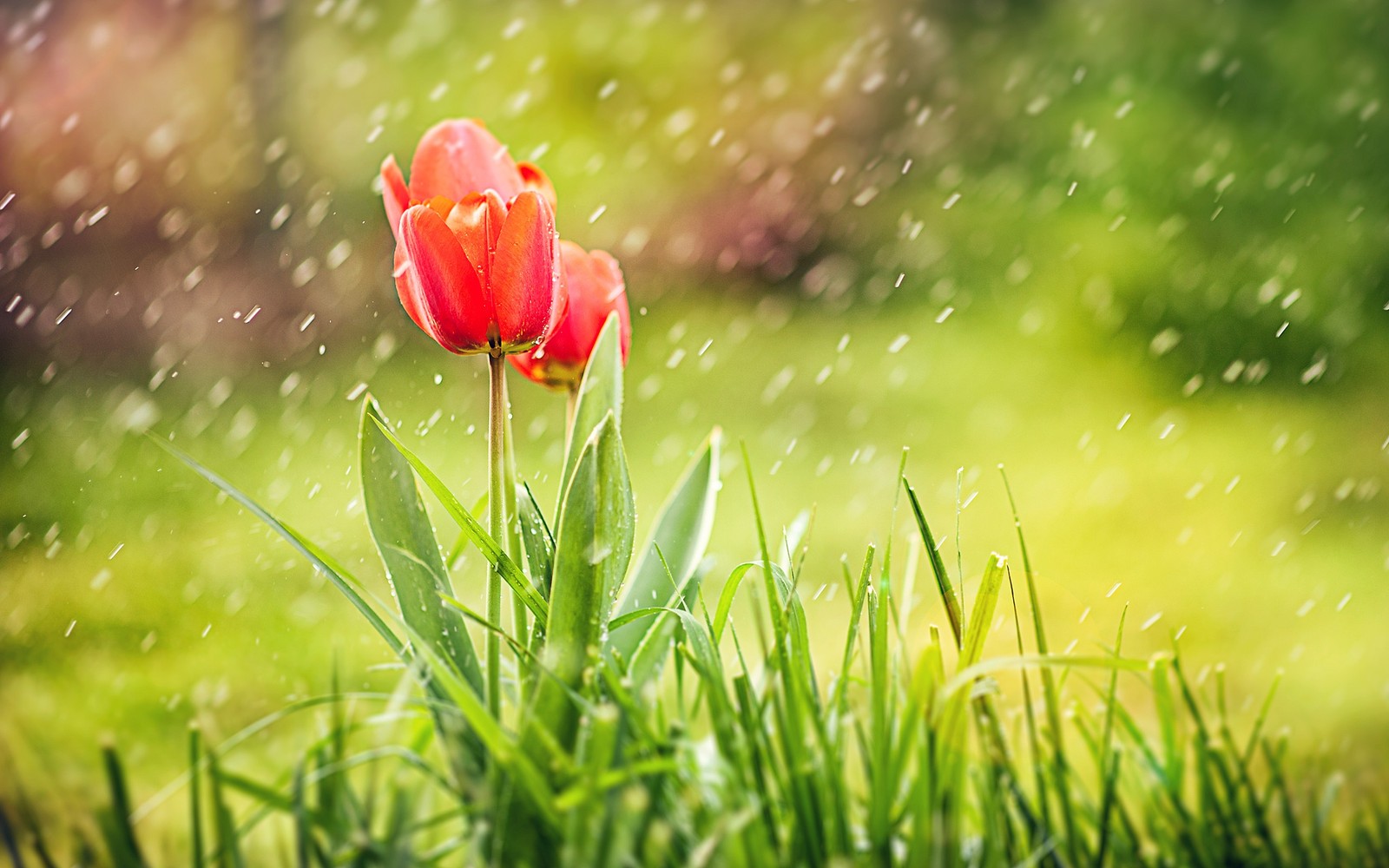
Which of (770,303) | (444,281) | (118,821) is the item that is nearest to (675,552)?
(444,281)

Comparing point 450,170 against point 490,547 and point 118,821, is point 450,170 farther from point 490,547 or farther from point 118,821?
point 118,821

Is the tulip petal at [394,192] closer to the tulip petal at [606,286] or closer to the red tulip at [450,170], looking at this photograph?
the red tulip at [450,170]

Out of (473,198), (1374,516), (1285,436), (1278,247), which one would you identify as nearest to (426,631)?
(473,198)

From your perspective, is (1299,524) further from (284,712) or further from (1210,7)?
(284,712)

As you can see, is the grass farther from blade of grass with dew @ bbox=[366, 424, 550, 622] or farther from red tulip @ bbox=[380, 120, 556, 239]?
red tulip @ bbox=[380, 120, 556, 239]

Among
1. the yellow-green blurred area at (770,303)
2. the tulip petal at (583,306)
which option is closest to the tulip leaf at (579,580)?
the tulip petal at (583,306)
